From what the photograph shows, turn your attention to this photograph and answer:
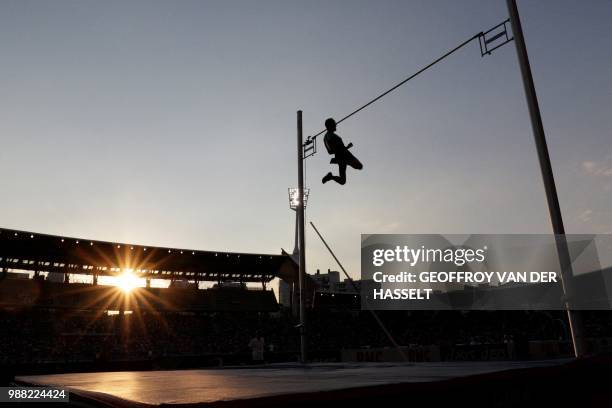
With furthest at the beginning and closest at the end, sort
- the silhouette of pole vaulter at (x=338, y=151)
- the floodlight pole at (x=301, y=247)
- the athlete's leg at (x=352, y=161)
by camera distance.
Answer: the floodlight pole at (x=301, y=247) < the athlete's leg at (x=352, y=161) < the silhouette of pole vaulter at (x=338, y=151)

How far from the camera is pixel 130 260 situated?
3591cm

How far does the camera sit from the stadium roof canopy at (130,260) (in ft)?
101

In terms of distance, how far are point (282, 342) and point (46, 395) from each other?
35.4 meters

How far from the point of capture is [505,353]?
666 inches

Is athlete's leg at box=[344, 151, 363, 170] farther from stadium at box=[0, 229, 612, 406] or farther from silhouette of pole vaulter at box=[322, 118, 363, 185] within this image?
stadium at box=[0, 229, 612, 406]

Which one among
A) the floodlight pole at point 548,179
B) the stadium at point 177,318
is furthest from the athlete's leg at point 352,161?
the stadium at point 177,318

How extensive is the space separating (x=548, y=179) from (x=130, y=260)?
3443 centimetres

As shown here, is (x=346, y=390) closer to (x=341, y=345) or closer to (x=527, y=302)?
(x=341, y=345)

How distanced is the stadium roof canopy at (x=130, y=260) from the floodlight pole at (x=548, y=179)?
3090 cm

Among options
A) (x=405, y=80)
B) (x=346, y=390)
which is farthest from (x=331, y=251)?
(x=346, y=390)

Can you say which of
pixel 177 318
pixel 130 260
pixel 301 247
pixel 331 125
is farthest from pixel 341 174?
pixel 177 318

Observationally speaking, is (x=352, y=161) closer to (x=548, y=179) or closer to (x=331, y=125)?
(x=331, y=125)

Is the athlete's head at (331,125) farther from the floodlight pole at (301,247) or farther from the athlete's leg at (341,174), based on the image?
the floodlight pole at (301,247)

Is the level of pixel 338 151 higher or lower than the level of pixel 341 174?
higher
